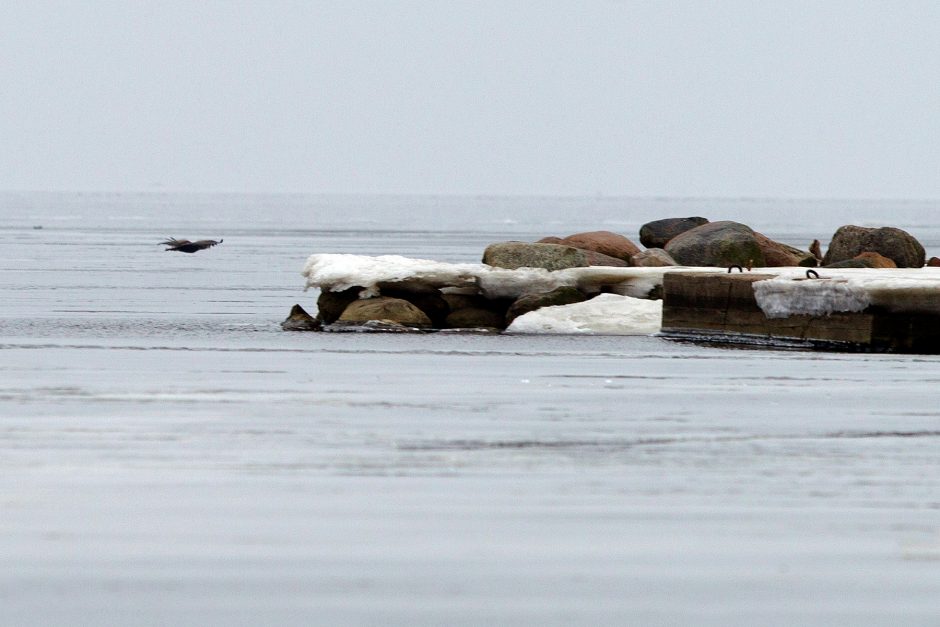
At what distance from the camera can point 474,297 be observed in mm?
21625

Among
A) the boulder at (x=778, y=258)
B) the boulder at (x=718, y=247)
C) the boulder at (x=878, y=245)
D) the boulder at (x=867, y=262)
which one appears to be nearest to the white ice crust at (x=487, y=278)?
the boulder at (x=867, y=262)

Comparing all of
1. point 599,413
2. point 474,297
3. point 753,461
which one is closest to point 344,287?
point 474,297

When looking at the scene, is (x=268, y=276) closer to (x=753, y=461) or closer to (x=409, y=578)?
(x=753, y=461)

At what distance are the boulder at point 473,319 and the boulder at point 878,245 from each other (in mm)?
6445

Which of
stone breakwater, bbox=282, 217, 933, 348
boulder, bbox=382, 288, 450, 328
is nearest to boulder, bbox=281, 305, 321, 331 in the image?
stone breakwater, bbox=282, 217, 933, 348

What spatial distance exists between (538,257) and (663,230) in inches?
331

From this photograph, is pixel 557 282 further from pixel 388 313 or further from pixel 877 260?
pixel 877 260

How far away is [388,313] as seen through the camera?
21234 millimetres

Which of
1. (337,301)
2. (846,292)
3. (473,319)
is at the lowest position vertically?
(473,319)

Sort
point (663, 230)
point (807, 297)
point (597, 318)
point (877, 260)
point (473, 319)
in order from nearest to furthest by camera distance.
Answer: point (807, 297) < point (597, 318) < point (473, 319) < point (877, 260) < point (663, 230)

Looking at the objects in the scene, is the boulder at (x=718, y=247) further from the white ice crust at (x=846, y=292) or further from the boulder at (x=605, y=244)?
the white ice crust at (x=846, y=292)

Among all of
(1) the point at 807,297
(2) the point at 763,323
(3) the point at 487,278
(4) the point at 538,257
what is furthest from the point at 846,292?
(3) the point at 487,278

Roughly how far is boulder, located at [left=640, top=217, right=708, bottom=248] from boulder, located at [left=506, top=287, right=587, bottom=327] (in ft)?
26.9

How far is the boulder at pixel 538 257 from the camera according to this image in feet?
70.4
